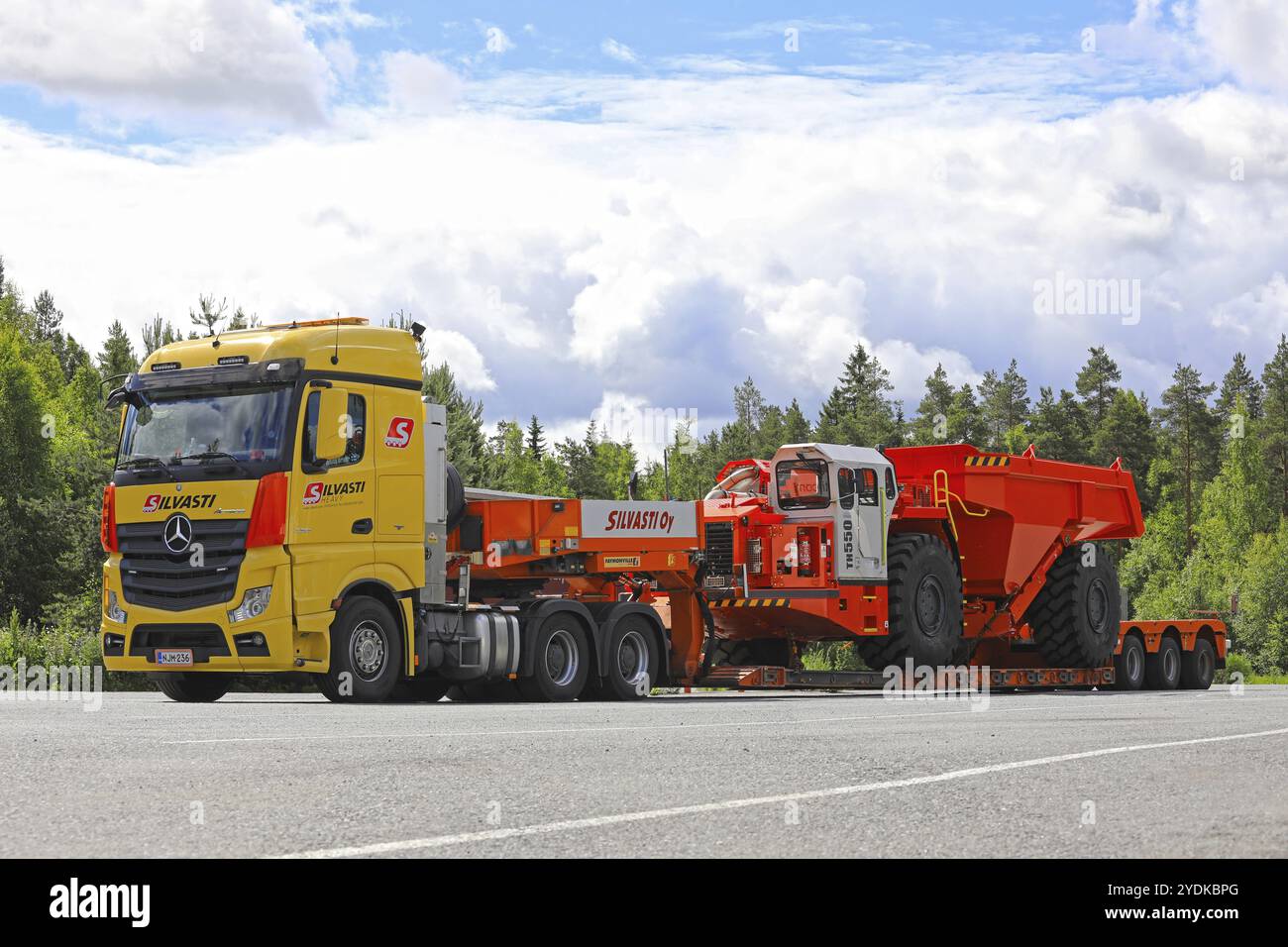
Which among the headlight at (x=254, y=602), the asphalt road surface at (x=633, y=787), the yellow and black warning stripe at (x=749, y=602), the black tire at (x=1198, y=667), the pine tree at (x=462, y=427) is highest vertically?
the pine tree at (x=462, y=427)

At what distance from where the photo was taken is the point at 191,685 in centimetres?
1805

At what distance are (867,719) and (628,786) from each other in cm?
627

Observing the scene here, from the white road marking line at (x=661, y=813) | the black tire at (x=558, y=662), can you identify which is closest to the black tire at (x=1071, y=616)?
the black tire at (x=558, y=662)

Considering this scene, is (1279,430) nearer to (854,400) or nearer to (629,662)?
(854,400)

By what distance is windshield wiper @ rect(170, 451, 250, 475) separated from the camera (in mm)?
15922

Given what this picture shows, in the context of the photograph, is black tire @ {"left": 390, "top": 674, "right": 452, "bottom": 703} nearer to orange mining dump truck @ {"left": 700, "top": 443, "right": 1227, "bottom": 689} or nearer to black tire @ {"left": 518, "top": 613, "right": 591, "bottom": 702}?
black tire @ {"left": 518, "top": 613, "right": 591, "bottom": 702}

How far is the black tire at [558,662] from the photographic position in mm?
18047

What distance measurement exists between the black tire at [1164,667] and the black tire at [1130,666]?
0.19 metres

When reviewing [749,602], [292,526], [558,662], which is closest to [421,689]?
[558,662]

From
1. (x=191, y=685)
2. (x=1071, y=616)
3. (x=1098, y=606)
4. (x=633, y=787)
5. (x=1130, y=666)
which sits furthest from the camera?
(x=1130, y=666)

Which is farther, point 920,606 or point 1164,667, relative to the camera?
point 1164,667

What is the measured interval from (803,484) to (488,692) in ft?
16.0

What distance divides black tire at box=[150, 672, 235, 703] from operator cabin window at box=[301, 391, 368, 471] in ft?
10.3

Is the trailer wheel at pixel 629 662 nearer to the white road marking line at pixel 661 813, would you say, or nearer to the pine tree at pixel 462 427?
the white road marking line at pixel 661 813
